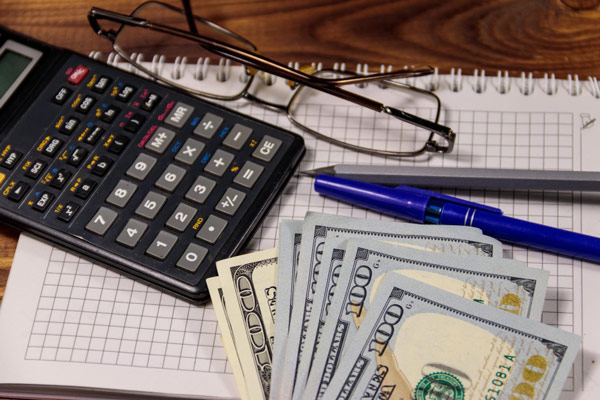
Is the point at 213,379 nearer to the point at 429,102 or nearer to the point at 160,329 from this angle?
the point at 160,329

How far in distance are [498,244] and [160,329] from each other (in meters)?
0.29

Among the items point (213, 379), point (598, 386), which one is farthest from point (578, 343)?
point (213, 379)

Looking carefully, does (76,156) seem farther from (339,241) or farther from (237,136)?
(339,241)

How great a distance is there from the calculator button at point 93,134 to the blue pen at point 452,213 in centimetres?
21

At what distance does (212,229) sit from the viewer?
0.61 meters

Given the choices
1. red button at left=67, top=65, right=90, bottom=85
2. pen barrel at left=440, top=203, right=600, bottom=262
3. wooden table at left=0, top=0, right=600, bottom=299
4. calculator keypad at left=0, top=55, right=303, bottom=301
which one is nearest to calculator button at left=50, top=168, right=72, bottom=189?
calculator keypad at left=0, top=55, right=303, bottom=301

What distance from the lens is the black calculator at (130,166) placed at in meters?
0.61

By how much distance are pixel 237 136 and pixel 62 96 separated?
176 mm

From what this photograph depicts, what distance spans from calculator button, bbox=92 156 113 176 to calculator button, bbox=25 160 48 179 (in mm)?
47

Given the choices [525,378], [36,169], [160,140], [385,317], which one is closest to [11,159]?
[36,169]

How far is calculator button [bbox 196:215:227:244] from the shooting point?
61cm

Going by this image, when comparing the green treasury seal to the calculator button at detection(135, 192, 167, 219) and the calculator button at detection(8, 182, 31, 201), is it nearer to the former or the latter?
the calculator button at detection(135, 192, 167, 219)

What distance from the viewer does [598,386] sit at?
54cm

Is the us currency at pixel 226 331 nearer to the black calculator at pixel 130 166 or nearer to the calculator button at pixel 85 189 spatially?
the black calculator at pixel 130 166
